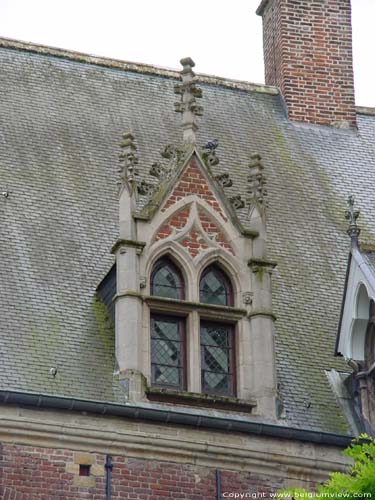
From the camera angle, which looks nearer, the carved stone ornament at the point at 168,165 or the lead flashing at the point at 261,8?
the carved stone ornament at the point at 168,165

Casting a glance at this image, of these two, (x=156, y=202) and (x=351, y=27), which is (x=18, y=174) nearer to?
(x=156, y=202)

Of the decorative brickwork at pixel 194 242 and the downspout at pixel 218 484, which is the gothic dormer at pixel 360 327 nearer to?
the decorative brickwork at pixel 194 242

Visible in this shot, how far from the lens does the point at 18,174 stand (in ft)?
94.9

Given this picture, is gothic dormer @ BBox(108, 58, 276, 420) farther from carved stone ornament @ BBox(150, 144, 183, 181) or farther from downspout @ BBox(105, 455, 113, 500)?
downspout @ BBox(105, 455, 113, 500)

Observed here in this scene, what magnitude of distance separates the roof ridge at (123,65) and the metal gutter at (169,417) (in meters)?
9.34

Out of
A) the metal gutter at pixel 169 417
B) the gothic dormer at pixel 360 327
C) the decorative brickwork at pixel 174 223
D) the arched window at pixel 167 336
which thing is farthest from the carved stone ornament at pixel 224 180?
the metal gutter at pixel 169 417

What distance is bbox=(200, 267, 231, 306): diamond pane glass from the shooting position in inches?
1050

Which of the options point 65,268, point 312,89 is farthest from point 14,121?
A: point 312,89

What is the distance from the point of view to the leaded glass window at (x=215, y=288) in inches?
1050

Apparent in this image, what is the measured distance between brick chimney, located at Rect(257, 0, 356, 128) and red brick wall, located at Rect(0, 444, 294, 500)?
33.2 ft

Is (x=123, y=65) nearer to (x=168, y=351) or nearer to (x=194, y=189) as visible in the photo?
(x=194, y=189)

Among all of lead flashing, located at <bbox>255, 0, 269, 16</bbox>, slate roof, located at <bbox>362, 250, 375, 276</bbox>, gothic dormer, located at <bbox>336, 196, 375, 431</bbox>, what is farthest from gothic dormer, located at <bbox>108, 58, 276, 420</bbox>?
lead flashing, located at <bbox>255, 0, 269, 16</bbox>

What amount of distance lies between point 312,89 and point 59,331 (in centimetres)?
1010

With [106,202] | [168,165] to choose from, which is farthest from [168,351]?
[106,202]
